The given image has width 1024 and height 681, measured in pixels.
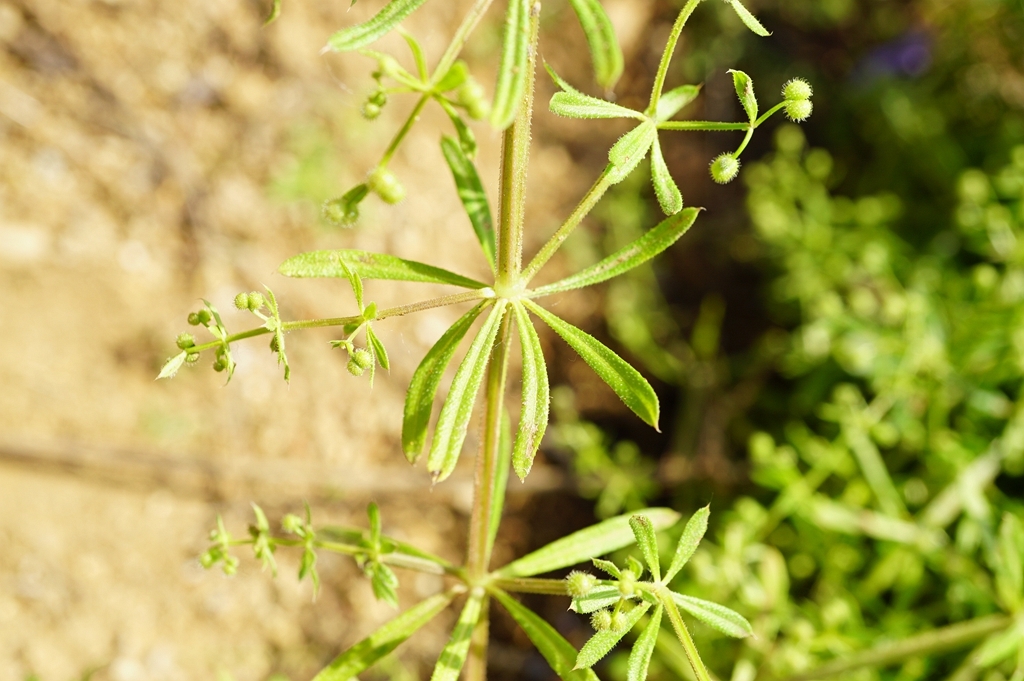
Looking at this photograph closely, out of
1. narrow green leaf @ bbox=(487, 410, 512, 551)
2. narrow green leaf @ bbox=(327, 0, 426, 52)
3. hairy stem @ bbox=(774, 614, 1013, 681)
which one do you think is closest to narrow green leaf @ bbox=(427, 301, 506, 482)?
narrow green leaf @ bbox=(487, 410, 512, 551)

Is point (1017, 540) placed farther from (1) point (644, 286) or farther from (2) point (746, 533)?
(1) point (644, 286)

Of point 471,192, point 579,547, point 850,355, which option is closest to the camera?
point 471,192

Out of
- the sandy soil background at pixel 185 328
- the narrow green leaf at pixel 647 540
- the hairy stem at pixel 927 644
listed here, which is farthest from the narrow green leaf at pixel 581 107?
the sandy soil background at pixel 185 328

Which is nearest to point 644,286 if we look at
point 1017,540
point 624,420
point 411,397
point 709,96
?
point 624,420

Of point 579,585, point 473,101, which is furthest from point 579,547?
point 473,101

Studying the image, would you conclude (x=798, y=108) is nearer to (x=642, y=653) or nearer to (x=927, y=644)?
(x=642, y=653)
